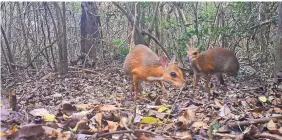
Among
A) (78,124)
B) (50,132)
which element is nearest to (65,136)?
(50,132)

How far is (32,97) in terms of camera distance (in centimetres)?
446

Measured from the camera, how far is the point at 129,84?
594cm

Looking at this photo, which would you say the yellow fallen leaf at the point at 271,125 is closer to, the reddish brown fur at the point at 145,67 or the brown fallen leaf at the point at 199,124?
the brown fallen leaf at the point at 199,124

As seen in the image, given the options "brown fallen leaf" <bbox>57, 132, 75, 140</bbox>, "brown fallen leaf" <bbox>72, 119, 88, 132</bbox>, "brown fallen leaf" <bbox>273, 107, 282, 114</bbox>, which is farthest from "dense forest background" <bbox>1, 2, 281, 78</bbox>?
"brown fallen leaf" <bbox>57, 132, 75, 140</bbox>

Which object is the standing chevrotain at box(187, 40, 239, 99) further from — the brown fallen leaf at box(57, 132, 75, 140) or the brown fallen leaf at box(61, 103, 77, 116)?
the brown fallen leaf at box(57, 132, 75, 140)

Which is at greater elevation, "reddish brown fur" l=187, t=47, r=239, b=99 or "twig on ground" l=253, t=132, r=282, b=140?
"twig on ground" l=253, t=132, r=282, b=140

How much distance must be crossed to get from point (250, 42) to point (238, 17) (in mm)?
740

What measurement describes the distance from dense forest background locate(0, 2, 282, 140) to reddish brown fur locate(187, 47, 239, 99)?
0.19 m

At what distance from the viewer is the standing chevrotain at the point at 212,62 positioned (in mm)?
5467

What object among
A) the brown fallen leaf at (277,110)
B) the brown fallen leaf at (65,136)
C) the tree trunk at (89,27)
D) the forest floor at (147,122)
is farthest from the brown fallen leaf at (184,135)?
the tree trunk at (89,27)

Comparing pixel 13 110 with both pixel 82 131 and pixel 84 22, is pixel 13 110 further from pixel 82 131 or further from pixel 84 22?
pixel 84 22

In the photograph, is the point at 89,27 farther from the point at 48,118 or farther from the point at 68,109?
the point at 48,118

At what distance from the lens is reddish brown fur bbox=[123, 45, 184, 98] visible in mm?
3963

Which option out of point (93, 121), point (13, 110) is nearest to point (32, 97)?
point (13, 110)
